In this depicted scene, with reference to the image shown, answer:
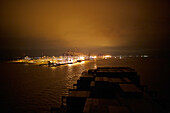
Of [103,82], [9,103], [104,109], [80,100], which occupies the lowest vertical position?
[9,103]

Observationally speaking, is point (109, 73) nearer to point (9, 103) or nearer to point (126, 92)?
point (126, 92)

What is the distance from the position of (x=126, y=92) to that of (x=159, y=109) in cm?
193

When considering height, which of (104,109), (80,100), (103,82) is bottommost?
(80,100)

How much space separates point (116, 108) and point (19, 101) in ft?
49.9

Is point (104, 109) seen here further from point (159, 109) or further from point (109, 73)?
point (109, 73)

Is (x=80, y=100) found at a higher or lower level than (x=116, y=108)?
lower

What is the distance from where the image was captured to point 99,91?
873cm

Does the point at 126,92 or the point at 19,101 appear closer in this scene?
the point at 126,92

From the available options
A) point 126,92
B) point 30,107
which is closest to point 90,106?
point 126,92

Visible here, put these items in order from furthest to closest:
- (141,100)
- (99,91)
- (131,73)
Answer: (131,73) → (99,91) → (141,100)

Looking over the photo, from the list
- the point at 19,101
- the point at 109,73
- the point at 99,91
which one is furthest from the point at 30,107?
the point at 109,73

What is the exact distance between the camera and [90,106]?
18.5 ft

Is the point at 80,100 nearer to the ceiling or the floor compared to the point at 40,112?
nearer to the ceiling

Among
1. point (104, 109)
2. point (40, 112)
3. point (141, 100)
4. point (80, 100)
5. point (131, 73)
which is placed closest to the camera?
point (104, 109)
